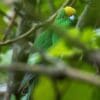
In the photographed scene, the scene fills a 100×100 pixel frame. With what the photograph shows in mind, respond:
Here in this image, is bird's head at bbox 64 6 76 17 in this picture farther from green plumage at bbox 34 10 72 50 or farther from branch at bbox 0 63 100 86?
branch at bbox 0 63 100 86

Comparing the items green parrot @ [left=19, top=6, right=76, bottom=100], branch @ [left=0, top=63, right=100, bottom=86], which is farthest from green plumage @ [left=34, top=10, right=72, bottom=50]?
branch @ [left=0, top=63, right=100, bottom=86]

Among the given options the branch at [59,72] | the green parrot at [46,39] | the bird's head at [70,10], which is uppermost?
the bird's head at [70,10]

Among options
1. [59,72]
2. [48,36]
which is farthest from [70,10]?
[59,72]

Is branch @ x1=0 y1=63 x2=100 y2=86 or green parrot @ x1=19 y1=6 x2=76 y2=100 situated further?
green parrot @ x1=19 y1=6 x2=76 y2=100

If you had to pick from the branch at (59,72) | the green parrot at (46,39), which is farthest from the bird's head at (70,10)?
the branch at (59,72)

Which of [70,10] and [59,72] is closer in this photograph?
[59,72]

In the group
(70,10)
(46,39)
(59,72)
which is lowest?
(59,72)

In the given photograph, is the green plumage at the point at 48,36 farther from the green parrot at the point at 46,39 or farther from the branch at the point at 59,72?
the branch at the point at 59,72

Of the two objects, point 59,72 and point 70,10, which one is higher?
point 70,10

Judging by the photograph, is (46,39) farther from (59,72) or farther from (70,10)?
(59,72)

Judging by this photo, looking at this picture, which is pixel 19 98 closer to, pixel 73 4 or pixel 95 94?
pixel 73 4

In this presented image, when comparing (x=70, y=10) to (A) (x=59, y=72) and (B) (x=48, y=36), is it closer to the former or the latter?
(B) (x=48, y=36)

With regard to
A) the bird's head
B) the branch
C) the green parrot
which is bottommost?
the branch

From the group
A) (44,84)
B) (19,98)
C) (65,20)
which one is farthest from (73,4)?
(44,84)
